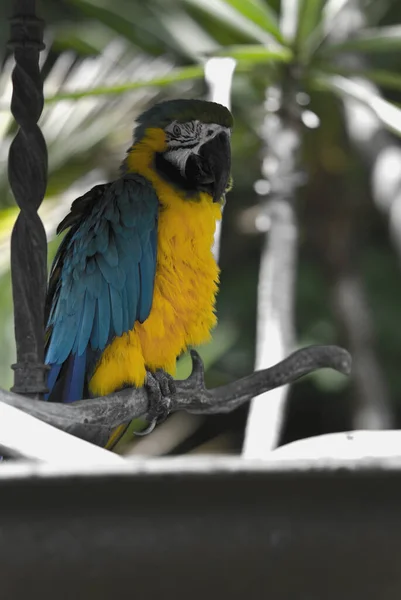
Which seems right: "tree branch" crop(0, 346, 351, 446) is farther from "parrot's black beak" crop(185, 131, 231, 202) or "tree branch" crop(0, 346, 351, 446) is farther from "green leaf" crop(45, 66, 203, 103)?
"green leaf" crop(45, 66, 203, 103)

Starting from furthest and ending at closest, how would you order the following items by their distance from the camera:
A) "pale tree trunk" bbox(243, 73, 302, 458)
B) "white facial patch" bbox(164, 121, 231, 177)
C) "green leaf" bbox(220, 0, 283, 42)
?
"green leaf" bbox(220, 0, 283, 42), "pale tree trunk" bbox(243, 73, 302, 458), "white facial patch" bbox(164, 121, 231, 177)

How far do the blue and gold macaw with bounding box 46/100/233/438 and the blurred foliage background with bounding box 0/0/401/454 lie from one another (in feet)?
1.09

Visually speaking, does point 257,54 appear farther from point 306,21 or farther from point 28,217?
point 28,217

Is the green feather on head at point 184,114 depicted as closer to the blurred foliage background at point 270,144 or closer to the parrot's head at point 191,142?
the parrot's head at point 191,142

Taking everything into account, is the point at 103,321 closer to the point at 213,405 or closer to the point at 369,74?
the point at 213,405

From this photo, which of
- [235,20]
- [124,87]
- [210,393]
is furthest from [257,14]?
[210,393]

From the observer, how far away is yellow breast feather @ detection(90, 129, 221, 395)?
100 cm

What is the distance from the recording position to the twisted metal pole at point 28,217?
1.87 ft

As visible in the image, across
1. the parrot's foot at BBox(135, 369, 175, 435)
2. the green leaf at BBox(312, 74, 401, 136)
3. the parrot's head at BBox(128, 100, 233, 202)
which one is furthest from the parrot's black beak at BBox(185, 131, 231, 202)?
the green leaf at BBox(312, 74, 401, 136)

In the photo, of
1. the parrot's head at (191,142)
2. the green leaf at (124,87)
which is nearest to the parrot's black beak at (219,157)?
the parrot's head at (191,142)

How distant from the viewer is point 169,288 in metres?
1.00

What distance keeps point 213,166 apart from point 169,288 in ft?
0.49

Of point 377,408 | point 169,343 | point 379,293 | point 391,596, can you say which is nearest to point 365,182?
point 379,293

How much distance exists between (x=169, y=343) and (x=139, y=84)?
731 millimetres
